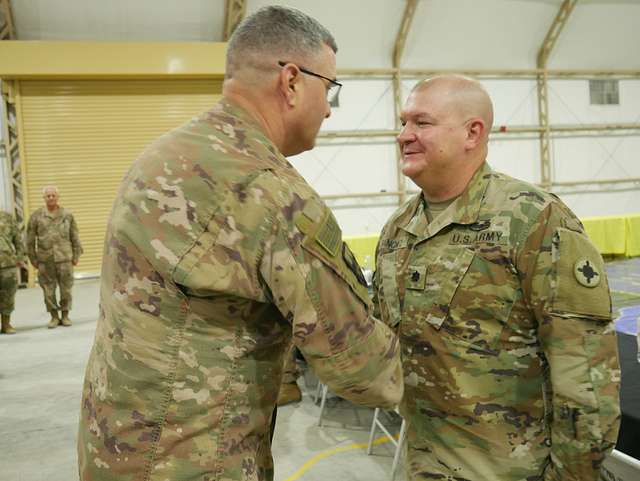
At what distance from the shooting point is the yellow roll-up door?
1154 centimetres

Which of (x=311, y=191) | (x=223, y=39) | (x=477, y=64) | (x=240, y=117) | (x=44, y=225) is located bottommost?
(x=44, y=225)

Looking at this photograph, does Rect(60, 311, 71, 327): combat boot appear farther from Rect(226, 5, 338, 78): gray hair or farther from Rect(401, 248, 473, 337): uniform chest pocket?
Rect(226, 5, 338, 78): gray hair

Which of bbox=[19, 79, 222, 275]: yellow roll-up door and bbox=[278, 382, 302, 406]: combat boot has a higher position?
bbox=[19, 79, 222, 275]: yellow roll-up door

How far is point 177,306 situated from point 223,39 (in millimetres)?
12135

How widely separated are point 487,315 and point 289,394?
3504mm

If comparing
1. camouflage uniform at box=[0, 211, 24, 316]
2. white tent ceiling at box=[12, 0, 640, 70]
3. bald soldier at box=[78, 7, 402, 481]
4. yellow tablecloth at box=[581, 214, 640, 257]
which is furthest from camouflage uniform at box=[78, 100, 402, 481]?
white tent ceiling at box=[12, 0, 640, 70]

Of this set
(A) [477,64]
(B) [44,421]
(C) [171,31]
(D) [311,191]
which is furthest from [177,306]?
(A) [477,64]

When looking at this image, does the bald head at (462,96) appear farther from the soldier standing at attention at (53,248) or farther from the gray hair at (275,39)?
the soldier standing at attention at (53,248)

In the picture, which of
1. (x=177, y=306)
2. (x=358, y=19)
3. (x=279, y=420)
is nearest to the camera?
(x=177, y=306)

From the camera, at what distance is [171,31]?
38.4ft

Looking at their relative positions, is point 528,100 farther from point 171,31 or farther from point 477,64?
point 171,31

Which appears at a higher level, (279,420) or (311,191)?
(311,191)

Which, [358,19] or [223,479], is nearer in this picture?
[223,479]

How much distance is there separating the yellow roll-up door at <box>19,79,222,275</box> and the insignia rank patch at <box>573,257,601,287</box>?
37.1 ft
